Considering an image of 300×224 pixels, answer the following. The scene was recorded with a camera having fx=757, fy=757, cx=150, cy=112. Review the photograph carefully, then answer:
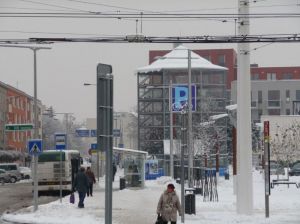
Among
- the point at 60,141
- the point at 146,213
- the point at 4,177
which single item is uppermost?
the point at 60,141

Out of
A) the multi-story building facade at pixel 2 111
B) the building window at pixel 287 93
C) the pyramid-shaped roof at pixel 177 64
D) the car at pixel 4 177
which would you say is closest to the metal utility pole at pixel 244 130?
the car at pixel 4 177

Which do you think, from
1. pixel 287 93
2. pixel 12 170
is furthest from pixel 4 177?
pixel 287 93

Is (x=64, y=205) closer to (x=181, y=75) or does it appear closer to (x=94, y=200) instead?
(x=94, y=200)

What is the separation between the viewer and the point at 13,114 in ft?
396

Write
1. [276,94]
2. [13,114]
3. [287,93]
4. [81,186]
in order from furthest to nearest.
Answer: [276,94]
[287,93]
[13,114]
[81,186]

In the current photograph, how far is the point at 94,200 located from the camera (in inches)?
1470

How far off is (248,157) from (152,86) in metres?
70.3

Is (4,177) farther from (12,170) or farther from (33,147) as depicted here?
(33,147)

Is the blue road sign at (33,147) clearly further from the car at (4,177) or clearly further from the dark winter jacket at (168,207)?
the car at (4,177)

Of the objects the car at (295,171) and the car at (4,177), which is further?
the car at (4,177)

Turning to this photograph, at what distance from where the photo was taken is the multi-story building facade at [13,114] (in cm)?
11150

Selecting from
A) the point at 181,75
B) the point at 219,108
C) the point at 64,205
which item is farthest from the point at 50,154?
the point at 181,75

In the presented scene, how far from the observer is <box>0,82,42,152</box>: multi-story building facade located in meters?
112

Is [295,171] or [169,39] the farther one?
[295,171]
